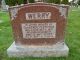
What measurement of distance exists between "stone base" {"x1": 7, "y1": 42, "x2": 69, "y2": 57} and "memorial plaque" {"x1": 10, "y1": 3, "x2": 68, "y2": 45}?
0.44 ft

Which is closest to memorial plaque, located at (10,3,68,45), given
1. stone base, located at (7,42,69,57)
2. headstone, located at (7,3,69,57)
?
headstone, located at (7,3,69,57)

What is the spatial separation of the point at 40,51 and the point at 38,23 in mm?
752

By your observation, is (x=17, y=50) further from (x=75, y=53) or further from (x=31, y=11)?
(x=75, y=53)

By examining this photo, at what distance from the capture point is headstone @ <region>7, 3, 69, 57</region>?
6108 millimetres

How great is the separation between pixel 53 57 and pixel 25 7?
1510 mm

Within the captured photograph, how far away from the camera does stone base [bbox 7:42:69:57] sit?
20.7 ft

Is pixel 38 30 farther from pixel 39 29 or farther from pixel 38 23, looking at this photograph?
pixel 38 23

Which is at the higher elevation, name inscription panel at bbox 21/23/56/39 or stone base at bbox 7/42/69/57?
name inscription panel at bbox 21/23/56/39

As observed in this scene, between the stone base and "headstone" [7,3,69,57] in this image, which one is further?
the stone base

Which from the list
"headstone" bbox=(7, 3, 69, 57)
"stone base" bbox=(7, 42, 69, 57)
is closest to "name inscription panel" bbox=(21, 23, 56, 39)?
"headstone" bbox=(7, 3, 69, 57)

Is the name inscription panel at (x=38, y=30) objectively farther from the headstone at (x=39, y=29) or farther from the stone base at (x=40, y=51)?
the stone base at (x=40, y=51)

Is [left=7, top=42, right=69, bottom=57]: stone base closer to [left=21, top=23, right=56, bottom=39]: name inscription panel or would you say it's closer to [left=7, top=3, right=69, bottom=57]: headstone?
[left=7, top=3, right=69, bottom=57]: headstone

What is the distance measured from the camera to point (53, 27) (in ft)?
20.6

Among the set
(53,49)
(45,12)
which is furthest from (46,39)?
(45,12)
